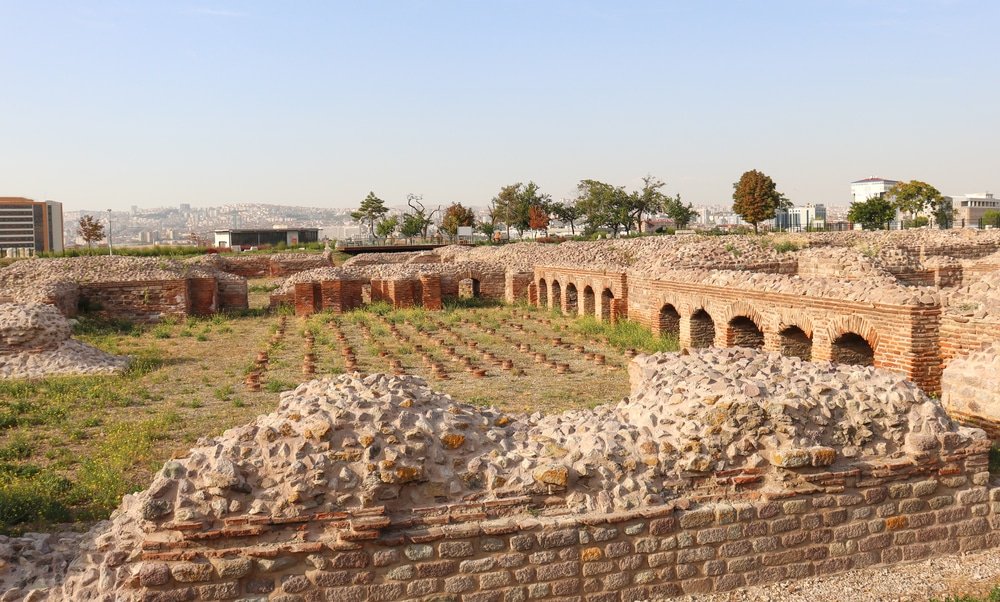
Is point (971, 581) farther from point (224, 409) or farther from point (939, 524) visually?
point (224, 409)

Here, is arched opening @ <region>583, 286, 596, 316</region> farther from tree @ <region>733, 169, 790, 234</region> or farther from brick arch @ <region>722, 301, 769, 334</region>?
tree @ <region>733, 169, 790, 234</region>

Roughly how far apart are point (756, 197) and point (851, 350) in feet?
152

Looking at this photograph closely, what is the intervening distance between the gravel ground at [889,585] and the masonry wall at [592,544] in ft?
0.21

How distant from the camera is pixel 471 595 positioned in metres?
4.12

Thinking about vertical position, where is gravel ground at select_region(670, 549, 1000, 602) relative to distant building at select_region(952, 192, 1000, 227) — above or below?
below

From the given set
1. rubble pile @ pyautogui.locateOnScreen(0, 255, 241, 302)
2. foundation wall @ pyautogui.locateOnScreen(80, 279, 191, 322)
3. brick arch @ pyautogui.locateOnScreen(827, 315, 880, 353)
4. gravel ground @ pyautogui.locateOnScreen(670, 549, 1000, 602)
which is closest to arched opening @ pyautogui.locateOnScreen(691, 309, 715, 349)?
brick arch @ pyautogui.locateOnScreen(827, 315, 880, 353)

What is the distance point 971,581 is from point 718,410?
1.70 metres

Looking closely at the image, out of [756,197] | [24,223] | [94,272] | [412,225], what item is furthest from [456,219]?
[24,223]

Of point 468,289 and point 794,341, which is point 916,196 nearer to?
point 468,289

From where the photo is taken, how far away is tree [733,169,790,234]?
53312 millimetres

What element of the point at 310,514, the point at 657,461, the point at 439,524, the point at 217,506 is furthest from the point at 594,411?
the point at 217,506

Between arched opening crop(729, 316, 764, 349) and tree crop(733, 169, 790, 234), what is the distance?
4323 cm

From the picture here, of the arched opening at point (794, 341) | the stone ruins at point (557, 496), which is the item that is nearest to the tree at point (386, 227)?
the arched opening at point (794, 341)

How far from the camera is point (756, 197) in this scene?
53.4 meters
